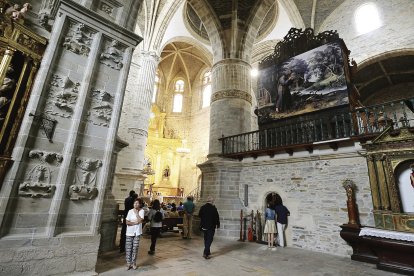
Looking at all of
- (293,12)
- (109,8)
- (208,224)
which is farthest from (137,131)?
(293,12)

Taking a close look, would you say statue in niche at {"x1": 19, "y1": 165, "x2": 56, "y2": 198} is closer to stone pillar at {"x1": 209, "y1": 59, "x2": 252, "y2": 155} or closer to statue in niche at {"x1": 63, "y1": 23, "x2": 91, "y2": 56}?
statue in niche at {"x1": 63, "y1": 23, "x2": 91, "y2": 56}

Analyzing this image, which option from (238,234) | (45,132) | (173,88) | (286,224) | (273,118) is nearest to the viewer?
(45,132)

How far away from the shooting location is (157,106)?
2244 centimetres

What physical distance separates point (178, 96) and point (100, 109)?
20.3 metres

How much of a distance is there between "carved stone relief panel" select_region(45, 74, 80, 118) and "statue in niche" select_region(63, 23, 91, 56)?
2.38 ft

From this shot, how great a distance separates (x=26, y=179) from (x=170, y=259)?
3.48 meters

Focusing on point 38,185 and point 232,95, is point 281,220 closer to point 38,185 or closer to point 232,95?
point 232,95

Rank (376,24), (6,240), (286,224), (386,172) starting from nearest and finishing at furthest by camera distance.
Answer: (6,240) → (386,172) → (286,224) → (376,24)

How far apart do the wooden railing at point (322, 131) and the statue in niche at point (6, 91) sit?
7457 mm

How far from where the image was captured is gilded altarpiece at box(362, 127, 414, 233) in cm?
550

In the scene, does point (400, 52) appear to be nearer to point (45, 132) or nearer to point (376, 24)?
point (376, 24)

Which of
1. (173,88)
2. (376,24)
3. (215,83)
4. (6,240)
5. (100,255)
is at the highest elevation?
(173,88)

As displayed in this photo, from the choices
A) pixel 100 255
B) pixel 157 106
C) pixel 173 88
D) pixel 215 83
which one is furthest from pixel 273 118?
pixel 173 88

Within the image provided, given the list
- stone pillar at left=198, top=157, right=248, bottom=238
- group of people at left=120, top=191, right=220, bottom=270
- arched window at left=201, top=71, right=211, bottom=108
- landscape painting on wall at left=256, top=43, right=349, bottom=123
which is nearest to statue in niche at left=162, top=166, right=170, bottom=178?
arched window at left=201, top=71, right=211, bottom=108
